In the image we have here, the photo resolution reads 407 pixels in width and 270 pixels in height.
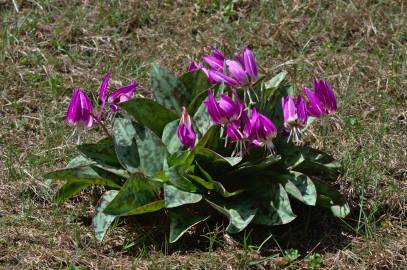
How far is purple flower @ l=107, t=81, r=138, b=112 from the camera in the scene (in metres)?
3.39

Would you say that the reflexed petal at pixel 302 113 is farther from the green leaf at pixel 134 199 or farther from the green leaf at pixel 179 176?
the green leaf at pixel 134 199

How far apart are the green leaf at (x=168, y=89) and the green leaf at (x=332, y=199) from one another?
636mm

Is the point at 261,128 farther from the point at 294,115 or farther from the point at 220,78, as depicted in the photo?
the point at 220,78

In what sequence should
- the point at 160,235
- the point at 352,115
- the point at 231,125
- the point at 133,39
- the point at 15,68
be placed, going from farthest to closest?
the point at 133,39, the point at 15,68, the point at 352,115, the point at 160,235, the point at 231,125

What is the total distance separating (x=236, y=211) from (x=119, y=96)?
2.11 ft

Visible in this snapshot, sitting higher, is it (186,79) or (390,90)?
(186,79)

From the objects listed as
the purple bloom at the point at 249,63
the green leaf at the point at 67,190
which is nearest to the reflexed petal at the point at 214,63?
the purple bloom at the point at 249,63

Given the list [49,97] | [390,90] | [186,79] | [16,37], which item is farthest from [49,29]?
[390,90]

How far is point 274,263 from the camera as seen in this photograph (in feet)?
11.0

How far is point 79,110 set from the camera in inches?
126

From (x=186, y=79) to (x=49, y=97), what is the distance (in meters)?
1.10

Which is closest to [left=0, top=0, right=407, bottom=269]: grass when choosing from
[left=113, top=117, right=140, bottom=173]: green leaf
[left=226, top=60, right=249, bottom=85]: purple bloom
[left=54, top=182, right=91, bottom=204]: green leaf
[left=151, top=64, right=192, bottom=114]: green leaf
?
[left=54, top=182, right=91, bottom=204]: green leaf

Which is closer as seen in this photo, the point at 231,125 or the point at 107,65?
the point at 231,125

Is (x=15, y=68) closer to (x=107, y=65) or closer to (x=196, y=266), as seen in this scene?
(x=107, y=65)
